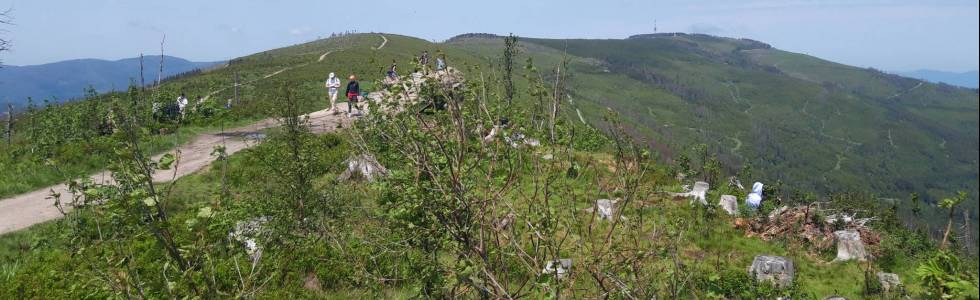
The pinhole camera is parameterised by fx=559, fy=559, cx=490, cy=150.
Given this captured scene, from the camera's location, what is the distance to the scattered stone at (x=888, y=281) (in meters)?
12.2

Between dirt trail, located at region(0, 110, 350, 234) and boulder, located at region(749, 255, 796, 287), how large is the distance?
9.44 metres

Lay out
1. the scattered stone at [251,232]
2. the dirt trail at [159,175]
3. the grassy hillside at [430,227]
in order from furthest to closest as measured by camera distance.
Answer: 1. the dirt trail at [159,175]
2. the scattered stone at [251,232]
3. the grassy hillside at [430,227]

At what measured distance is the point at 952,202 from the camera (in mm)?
3572

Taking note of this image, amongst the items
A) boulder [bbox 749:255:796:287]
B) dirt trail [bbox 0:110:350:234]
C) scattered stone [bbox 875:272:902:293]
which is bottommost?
scattered stone [bbox 875:272:902:293]

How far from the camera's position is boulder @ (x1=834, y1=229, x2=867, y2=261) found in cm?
1384

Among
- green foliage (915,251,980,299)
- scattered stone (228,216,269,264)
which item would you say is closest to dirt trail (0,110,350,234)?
scattered stone (228,216,269,264)

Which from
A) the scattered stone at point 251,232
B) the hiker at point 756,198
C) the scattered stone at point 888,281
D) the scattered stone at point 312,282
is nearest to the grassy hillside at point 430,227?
the scattered stone at point 312,282

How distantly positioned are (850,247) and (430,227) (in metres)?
12.7

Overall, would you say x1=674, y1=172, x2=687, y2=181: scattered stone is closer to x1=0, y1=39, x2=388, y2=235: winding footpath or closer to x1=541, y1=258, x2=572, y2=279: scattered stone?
x1=0, y1=39, x2=388, y2=235: winding footpath

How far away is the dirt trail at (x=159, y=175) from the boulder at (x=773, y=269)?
9445 millimetres

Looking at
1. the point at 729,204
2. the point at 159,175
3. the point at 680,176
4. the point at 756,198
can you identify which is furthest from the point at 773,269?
the point at 159,175

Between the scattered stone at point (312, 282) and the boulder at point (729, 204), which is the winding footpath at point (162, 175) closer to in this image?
the scattered stone at point (312, 282)

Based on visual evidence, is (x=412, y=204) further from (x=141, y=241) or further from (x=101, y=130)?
(x=101, y=130)

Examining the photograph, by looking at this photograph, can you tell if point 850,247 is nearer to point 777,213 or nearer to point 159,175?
point 777,213
